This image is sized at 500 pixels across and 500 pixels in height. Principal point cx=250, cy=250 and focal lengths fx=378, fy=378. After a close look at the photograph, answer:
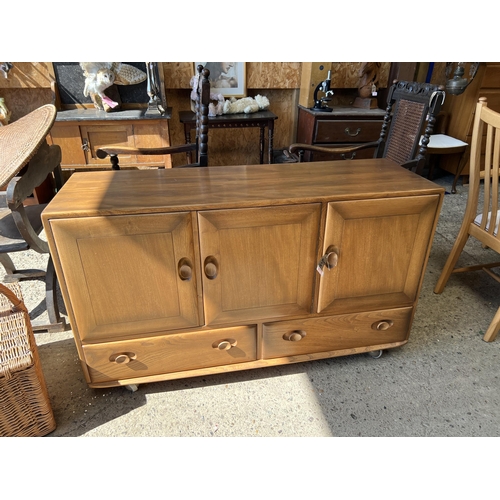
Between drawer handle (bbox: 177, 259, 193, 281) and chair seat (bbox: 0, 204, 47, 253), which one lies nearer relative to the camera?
drawer handle (bbox: 177, 259, 193, 281)

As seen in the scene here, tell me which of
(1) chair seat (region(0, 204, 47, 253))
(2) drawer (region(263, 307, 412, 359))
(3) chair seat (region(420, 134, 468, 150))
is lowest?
(2) drawer (region(263, 307, 412, 359))

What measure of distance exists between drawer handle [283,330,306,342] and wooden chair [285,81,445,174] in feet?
3.03

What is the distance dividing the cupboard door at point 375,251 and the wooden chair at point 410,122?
45 cm

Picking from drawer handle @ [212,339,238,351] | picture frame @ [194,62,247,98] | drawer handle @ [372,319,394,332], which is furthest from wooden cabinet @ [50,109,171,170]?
drawer handle @ [372,319,394,332]

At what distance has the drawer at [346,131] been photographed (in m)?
3.36

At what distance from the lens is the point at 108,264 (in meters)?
1.28

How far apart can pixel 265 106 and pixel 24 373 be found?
2912 mm

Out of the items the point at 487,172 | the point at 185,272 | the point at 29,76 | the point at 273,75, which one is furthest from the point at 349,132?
the point at 29,76

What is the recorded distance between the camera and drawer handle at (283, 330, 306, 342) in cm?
158

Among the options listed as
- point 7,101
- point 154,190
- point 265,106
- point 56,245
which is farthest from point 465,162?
point 7,101

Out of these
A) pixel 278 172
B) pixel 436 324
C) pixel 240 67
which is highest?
pixel 240 67

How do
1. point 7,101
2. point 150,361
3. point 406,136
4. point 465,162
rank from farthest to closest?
point 465,162 → point 7,101 → point 406,136 → point 150,361

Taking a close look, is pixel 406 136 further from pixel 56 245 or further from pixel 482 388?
pixel 56 245

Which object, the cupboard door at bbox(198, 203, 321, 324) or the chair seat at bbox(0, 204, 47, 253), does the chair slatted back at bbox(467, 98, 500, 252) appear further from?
the chair seat at bbox(0, 204, 47, 253)
